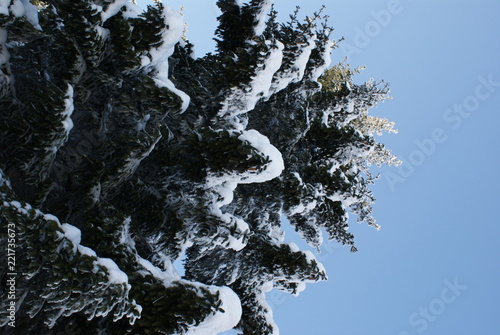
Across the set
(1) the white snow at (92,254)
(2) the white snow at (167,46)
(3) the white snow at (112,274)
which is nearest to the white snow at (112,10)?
(2) the white snow at (167,46)

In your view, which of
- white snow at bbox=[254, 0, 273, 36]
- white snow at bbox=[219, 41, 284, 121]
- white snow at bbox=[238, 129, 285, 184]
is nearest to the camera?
white snow at bbox=[238, 129, 285, 184]


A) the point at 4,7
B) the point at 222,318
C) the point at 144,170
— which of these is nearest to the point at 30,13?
the point at 4,7

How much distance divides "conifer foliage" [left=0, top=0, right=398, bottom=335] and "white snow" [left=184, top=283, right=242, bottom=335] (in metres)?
0.02

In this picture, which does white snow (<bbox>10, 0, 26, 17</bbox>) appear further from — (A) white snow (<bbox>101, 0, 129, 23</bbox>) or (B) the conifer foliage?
(A) white snow (<bbox>101, 0, 129, 23</bbox>)

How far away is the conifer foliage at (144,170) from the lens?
5.23 meters

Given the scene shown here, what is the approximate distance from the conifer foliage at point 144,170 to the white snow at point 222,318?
0.9 inches

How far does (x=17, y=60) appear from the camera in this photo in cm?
671

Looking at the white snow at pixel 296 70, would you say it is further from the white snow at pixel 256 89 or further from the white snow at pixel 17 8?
the white snow at pixel 17 8

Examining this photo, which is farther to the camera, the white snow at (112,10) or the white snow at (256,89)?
the white snow at (256,89)

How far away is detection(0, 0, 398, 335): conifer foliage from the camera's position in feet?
17.2

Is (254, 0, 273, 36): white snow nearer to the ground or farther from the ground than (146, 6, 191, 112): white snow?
farther from the ground

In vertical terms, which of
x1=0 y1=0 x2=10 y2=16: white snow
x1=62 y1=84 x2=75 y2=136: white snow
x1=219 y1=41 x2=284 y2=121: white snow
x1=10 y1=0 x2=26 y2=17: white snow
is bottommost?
x1=62 y1=84 x2=75 y2=136: white snow

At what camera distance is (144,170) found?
8359 millimetres

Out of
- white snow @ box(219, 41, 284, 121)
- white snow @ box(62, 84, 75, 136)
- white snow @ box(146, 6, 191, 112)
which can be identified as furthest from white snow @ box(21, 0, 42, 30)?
white snow @ box(219, 41, 284, 121)
